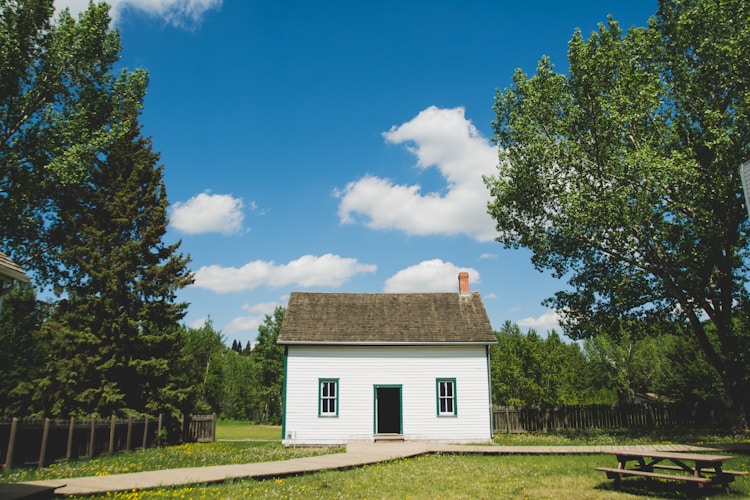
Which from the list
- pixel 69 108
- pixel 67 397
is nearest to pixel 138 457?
pixel 67 397

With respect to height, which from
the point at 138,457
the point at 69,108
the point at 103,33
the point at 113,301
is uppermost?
the point at 103,33

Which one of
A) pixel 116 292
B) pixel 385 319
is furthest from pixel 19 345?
pixel 385 319

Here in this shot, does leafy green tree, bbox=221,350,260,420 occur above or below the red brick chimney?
below

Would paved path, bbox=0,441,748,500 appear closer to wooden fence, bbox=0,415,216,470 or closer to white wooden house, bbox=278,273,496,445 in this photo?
wooden fence, bbox=0,415,216,470

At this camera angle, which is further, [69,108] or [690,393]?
[690,393]

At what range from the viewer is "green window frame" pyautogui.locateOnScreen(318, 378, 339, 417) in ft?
76.1

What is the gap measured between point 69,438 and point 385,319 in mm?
14323

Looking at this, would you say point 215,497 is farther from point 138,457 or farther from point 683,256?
point 683,256

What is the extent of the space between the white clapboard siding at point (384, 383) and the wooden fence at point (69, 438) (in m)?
6.07

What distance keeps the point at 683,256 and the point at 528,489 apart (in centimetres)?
1557

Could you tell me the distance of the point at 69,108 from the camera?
81.9 ft

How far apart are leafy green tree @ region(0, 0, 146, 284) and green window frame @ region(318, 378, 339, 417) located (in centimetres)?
1513

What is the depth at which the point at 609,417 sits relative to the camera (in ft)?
90.7

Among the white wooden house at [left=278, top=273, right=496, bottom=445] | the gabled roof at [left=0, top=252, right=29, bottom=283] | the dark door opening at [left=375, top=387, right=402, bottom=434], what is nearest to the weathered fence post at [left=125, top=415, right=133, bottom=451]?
the white wooden house at [left=278, top=273, right=496, bottom=445]
